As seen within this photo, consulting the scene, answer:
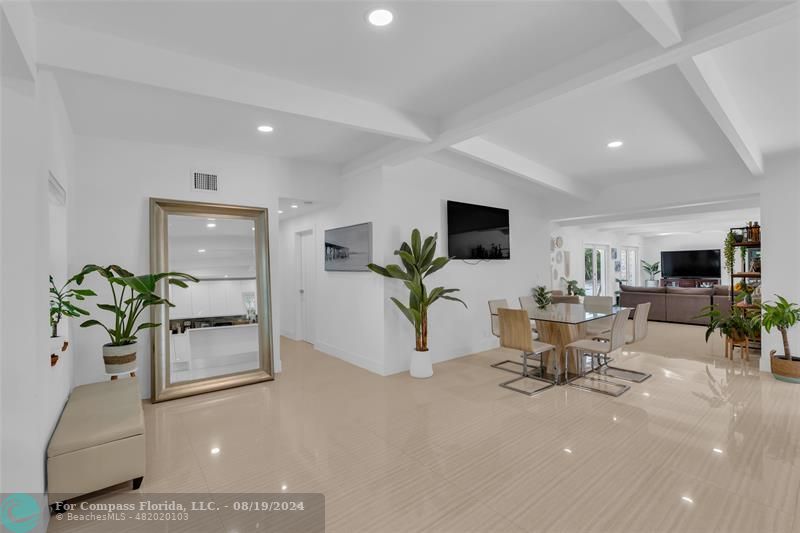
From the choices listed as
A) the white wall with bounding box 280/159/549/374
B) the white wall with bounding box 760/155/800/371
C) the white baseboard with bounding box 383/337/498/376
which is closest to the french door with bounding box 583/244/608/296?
the white wall with bounding box 280/159/549/374

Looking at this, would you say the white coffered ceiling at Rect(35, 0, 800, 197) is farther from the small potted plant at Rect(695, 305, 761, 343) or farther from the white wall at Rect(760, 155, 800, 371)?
the small potted plant at Rect(695, 305, 761, 343)

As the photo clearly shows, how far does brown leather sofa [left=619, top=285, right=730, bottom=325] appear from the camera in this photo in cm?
803

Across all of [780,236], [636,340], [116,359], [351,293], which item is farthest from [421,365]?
[780,236]

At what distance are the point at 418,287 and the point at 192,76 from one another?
2.96 metres

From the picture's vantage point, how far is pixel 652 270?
13.8m

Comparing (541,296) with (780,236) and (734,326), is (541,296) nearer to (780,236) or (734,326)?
(734,326)

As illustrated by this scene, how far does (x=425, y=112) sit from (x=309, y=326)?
4.38m

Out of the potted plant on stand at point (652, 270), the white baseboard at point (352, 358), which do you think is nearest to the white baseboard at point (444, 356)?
the white baseboard at point (352, 358)

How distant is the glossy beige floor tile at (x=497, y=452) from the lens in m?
2.02

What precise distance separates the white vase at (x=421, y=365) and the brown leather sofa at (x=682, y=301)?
6383 millimetres

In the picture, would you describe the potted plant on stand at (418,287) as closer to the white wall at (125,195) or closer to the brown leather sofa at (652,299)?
the white wall at (125,195)

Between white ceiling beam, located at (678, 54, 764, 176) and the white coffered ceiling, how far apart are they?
0.04 feet

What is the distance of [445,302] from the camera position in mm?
5191

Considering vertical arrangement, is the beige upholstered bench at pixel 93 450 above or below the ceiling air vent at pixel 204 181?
below
